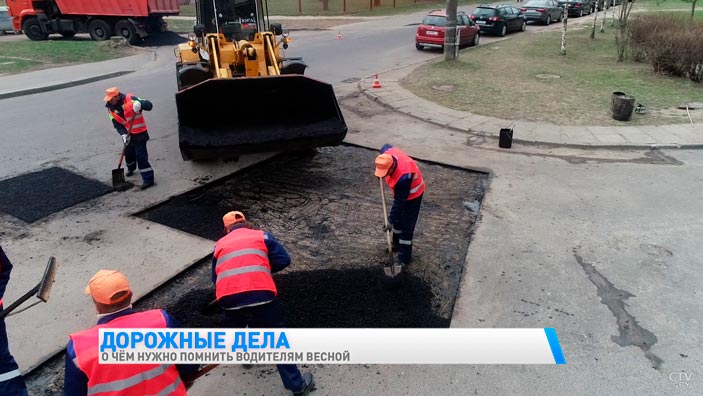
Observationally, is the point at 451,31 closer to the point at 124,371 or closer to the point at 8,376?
the point at 8,376

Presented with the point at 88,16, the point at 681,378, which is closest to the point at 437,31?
the point at 88,16

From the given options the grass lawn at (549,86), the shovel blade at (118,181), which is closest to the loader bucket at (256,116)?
the shovel blade at (118,181)

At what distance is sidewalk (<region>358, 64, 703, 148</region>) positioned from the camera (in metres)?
8.77

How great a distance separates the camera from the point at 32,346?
3.91 metres

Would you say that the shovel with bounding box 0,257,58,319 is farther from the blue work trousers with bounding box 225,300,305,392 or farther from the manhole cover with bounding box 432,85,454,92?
the manhole cover with bounding box 432,85,454,92

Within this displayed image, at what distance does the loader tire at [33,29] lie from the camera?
21094 mm

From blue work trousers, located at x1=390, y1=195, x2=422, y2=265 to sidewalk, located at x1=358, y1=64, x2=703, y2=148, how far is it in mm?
4850

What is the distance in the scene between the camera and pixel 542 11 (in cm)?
2638

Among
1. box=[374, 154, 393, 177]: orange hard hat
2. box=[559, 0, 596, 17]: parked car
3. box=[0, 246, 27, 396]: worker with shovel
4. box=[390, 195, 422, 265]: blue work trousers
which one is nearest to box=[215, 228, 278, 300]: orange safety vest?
box=[0, 246, 27, 396]: worker with shovel

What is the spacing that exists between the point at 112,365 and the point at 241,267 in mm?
1027

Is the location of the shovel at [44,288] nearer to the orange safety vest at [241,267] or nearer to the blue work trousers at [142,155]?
Answer: the orange safety vest at [241,267]

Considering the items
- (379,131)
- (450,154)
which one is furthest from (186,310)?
(379,131)

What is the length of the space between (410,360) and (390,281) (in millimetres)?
2532

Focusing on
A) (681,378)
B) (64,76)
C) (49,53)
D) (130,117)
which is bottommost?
(681,378)
